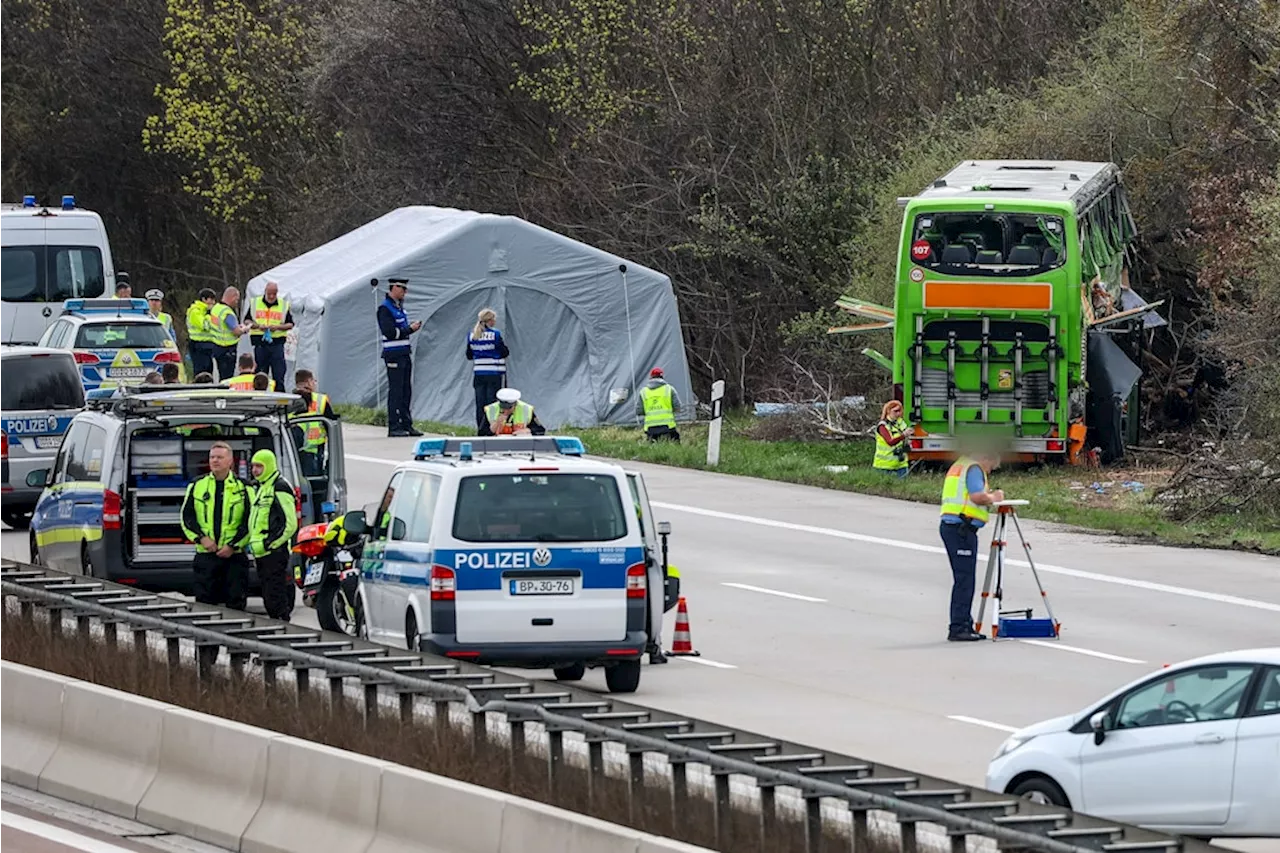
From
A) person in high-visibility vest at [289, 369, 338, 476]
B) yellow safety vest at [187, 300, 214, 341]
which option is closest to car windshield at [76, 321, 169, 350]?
yellow safety vest at [187, 300, 214, 341]

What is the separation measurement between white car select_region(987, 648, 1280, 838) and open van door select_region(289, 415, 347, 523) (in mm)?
9326

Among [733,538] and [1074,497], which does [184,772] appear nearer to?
[733,538]

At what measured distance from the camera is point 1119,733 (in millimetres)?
12250

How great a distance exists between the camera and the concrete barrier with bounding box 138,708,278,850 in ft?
36.8

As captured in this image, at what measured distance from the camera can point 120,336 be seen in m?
33.5

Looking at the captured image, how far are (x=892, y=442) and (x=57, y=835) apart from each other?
19939mm

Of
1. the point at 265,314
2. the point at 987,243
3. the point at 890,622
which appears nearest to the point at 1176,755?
the point at 890,622

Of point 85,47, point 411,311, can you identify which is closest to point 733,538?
point 411,311

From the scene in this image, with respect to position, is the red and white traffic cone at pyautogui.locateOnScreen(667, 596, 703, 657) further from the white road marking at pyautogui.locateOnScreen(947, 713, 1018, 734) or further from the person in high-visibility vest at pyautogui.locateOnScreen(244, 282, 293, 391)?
the person in high-visibility vest at pyautogui.locateOnScreen(244, 282, 293, 391)

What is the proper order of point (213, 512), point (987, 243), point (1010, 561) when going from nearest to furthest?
point (213, 512), point (1010, 561), point (987, 243)

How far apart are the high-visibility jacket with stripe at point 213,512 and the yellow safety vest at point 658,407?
16584mm

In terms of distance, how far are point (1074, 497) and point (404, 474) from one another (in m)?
14.3

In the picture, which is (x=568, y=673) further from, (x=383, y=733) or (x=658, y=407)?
(x=658, y=407)

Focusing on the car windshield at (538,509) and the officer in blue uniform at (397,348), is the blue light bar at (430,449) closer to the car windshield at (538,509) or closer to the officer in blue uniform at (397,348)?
the car windshield at (538,509)
